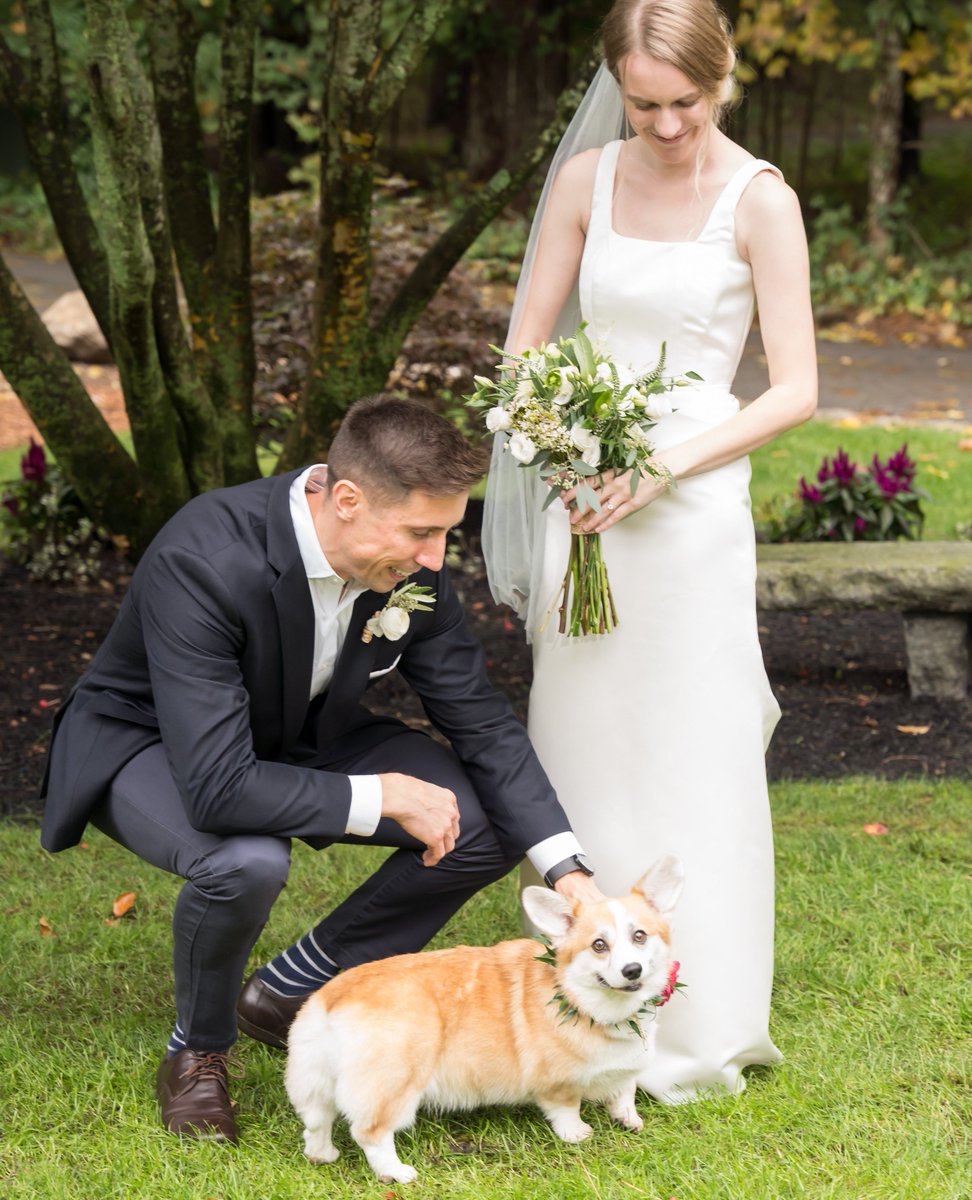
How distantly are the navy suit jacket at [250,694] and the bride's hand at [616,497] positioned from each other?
400 mm

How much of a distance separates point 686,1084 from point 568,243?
84.6 inches

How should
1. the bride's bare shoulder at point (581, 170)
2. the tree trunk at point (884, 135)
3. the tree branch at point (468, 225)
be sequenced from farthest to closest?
the tree trunk at point (884, 135) < the tree branch at point (468, 225) < the bride's bare shoulder at point (581, 170)

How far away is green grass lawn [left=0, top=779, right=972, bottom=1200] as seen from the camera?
3104mm

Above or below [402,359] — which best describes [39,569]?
below

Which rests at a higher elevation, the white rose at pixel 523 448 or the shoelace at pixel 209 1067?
the white rose at pixel 523 448

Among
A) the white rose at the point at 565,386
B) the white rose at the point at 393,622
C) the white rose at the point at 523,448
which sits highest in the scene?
the white rose at the point at 565,386

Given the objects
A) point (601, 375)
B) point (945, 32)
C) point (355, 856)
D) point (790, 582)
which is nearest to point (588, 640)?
point (601, 375)

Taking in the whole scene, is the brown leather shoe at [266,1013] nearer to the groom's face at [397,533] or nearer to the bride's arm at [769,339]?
the groom's face at [397,533]

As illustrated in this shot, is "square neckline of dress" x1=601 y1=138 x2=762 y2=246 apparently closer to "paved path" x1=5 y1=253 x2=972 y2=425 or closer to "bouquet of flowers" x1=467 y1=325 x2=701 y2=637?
"bouquet of flowers" x1=467 y1=325 x2=701 y2=637

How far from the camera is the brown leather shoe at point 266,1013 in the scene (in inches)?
143

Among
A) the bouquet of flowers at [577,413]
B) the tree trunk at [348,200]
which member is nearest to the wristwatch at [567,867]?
the bouquet of flowers at [577,413]

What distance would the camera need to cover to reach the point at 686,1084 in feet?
11.6

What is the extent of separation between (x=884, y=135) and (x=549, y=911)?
15534 mm

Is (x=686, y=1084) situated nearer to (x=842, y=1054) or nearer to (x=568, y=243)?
(x=842, y=1054)
